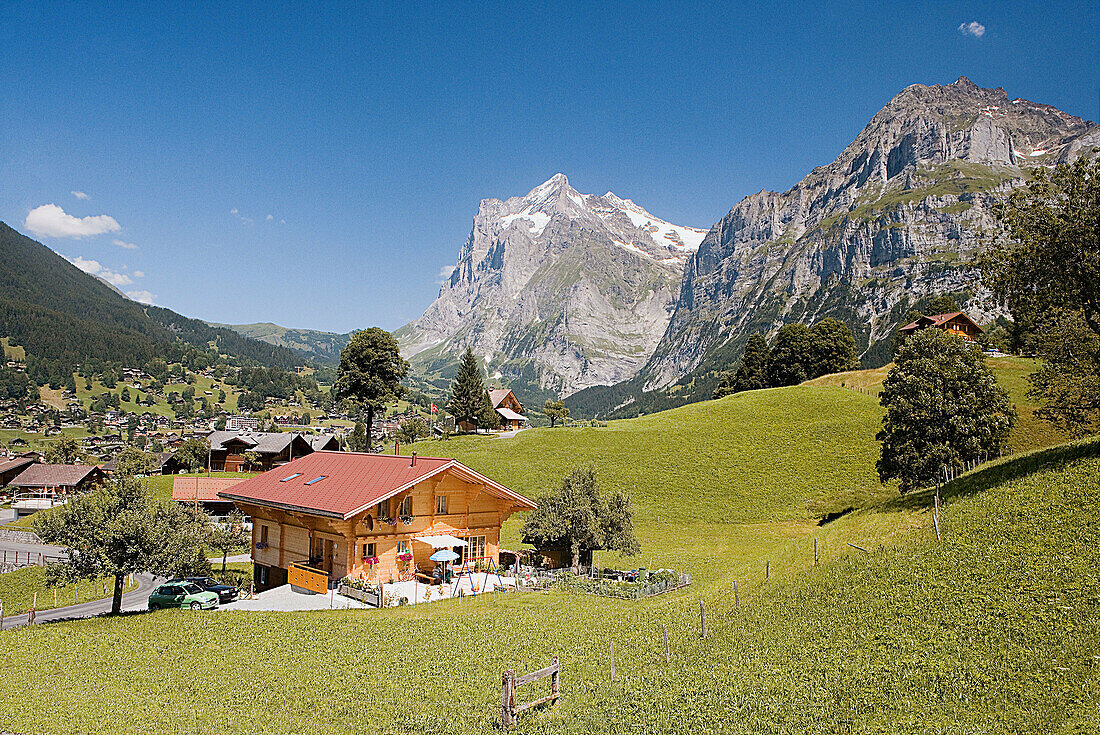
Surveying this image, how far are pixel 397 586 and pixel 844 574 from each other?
20010 mm

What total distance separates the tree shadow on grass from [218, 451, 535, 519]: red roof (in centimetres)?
2022

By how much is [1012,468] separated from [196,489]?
70.5m

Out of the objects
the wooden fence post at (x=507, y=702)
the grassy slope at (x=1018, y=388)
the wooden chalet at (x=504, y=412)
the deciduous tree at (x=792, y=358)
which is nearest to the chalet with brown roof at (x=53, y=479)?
the wooden chalet at (x=504, y=412)

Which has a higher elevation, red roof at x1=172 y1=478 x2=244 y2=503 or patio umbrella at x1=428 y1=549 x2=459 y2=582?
patio umbrella at x1=428 y1=549 x2=459 y2=582

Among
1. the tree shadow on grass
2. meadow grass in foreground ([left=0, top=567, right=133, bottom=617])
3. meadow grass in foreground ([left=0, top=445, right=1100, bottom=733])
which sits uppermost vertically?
the tree shadow on grass

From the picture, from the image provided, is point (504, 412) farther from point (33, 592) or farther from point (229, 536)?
point (33, 592)

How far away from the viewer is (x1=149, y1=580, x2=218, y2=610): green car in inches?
1194

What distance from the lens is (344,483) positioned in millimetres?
32906

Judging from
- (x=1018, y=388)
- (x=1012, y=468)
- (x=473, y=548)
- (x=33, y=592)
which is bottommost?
(x=33, y=592)

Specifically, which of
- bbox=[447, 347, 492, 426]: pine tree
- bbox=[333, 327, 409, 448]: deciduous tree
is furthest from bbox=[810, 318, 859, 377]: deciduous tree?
bbox=[333, 327, 409, 448]: deciduous tree

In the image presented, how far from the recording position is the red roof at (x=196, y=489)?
65250 mm

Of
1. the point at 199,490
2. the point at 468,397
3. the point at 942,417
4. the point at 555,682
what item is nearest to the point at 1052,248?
the point at 942,417

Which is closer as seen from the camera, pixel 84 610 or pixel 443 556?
pixel 443 556

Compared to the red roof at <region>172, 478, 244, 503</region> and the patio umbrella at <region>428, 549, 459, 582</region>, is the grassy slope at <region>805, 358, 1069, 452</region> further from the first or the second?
the red roof at <region>172, 478, 244, 503</region>
